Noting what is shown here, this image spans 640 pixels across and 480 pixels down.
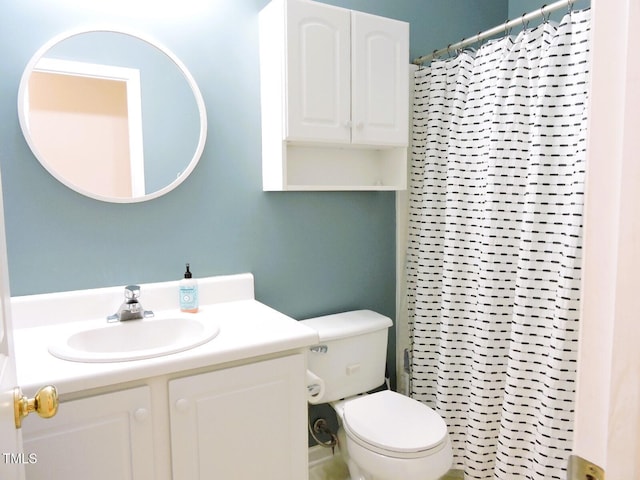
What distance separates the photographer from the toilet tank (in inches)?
72.2

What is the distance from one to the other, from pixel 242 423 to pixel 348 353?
682 mm

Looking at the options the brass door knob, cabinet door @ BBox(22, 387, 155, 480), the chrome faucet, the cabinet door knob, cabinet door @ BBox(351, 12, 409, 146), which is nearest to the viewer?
the brass door knob

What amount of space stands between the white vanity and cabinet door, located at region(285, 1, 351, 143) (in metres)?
0.75

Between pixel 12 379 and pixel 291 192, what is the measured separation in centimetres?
133

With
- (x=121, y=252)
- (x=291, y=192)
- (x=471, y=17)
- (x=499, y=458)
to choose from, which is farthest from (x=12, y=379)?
(x=471, y=17)

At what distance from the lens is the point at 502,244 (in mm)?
1734

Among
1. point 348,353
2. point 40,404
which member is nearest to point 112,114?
point 40,404

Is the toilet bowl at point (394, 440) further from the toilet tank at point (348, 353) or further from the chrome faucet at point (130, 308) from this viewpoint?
the chrome faucet at point (130, 308)

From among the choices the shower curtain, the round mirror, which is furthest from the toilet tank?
the round mirror

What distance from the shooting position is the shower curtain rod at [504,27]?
61.3 inches

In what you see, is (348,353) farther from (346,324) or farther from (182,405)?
(182,405)

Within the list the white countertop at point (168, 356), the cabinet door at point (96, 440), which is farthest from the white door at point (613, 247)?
the cabinet door at point (96, 440)

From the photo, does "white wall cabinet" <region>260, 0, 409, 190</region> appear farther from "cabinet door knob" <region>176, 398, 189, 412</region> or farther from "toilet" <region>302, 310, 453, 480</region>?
"cabinet door knob" <region>176, 398, 189, 412</region>

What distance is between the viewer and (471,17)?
239cm
